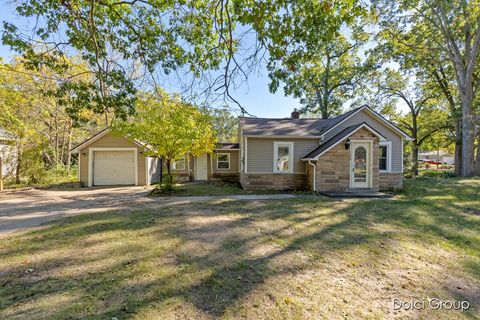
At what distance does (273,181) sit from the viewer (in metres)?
12.7

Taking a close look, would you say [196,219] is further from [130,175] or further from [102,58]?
[130,175]

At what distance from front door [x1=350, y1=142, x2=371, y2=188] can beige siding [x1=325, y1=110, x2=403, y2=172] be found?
199 cm

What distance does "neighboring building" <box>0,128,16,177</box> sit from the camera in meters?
13.8

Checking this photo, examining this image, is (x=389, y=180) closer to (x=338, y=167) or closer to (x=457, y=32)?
(x=338, y=167)

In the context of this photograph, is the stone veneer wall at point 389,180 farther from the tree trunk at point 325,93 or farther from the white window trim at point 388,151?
the tree trunk at point 325,93

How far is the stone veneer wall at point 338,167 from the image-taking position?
448 inches

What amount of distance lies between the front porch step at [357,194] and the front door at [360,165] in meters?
0.28

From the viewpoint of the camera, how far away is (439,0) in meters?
13.9

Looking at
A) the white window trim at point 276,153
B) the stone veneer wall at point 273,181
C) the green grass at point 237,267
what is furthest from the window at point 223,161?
the green grass at point 237,267

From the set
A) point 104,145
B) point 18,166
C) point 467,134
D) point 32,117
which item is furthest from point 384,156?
point 32,117

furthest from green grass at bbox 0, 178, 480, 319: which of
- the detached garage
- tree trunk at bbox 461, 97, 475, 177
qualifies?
tree trunk at bbox 461, 97, 475, 177

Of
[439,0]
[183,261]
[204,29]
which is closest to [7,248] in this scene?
[183,261]

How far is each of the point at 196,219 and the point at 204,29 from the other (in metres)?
5.18

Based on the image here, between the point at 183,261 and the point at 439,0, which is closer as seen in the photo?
the point at 183,261
